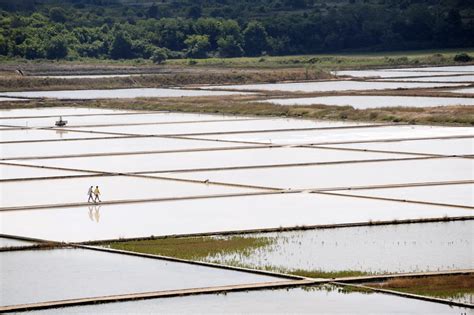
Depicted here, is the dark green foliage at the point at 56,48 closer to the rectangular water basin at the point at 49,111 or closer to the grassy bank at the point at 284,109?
the grassy bank at the point at 284,109

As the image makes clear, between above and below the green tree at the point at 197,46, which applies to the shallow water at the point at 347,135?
above

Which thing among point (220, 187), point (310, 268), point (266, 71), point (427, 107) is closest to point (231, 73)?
point (266, 71)

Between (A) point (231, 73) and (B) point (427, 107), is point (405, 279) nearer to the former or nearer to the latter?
(B) point (427, 107)

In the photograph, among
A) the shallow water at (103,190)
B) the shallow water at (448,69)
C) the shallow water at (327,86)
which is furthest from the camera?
the shallow water at (448,69)

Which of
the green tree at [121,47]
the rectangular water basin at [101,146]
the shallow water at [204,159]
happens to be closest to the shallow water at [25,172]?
the shallow water at [204,159]

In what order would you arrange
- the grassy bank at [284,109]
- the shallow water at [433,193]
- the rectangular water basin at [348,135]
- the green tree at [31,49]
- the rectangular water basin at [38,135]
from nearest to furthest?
the shallow water at [433,193] < the rectangular water basin at [348,135] < the rectangular water basin at [38,135] < the grassy bank at [284,109] < the green tree at [31,49]

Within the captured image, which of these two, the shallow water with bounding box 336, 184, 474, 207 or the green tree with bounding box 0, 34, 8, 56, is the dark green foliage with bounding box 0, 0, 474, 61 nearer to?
→ the green tree with bounding box 0, 34, 8, 56

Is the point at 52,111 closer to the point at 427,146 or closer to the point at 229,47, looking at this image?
the point at 427,146
